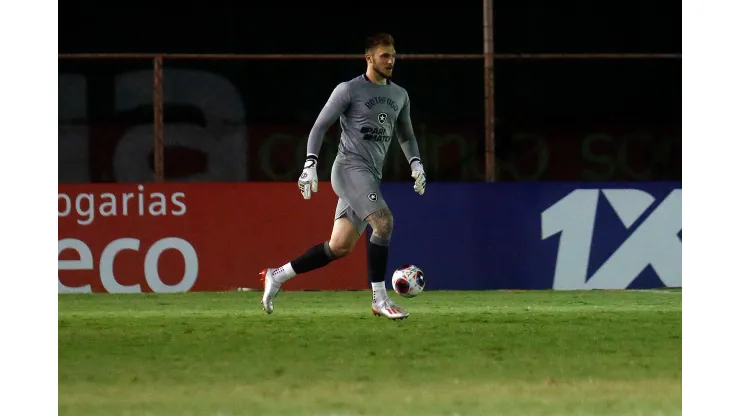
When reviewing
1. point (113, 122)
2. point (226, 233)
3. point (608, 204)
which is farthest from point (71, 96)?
point (608, 204)

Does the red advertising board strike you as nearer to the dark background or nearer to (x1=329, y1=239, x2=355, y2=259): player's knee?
(x1=329, y1=239, x2=355, y2=259): player's knee

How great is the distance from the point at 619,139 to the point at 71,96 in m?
8.87

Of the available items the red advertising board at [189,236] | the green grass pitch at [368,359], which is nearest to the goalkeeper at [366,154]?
the green grass pitch at [368,359]

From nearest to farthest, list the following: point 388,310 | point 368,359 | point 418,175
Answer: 1. point 368,359
2. point 388,310
3. point 418,175

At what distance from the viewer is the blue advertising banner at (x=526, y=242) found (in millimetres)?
14430

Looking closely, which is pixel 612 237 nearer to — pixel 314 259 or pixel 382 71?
pixel 314 259

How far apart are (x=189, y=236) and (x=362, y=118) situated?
4.08 metres

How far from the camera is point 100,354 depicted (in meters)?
8.57

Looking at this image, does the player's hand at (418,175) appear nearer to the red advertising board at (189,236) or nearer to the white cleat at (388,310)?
the white cleat at (388,310)

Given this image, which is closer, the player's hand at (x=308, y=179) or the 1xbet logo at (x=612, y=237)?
the player's hand at (x=308, y=179)

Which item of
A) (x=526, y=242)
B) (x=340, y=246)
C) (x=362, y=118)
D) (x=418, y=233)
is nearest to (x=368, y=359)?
(x=340, y=246)

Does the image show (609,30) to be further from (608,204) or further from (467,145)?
(608,204)

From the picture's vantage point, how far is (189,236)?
14.2 meters

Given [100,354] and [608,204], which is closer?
[100,354]
